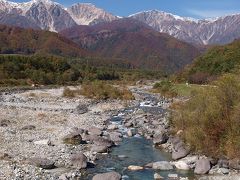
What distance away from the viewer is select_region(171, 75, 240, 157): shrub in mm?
28781

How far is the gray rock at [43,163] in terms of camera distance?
27969mm

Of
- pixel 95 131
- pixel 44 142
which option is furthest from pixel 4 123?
pixel 44 142

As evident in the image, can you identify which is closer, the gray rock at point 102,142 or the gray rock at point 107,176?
the gray rock at point 107,176

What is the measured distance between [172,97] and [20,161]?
192ft

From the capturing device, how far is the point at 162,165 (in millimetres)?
29781

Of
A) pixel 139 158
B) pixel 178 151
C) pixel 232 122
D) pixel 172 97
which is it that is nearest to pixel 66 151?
pixel 139 158

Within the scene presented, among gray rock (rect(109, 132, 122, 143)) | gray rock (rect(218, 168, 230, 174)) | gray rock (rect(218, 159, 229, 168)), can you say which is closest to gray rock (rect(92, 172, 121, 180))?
gray rock (rect(218, 168, 230, 174))

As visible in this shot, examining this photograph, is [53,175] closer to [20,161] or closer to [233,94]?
[20,161]

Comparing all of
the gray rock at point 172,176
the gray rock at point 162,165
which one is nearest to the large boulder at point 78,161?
the gray rock at point 162,165

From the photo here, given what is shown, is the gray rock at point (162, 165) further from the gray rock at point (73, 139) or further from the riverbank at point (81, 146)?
the gray rock at point (73, 139)

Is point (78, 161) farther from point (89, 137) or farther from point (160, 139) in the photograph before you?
point (160, 139)

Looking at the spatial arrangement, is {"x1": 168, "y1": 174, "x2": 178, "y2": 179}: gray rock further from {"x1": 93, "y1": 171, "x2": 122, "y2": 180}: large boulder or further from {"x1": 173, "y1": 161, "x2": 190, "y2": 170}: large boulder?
{"x1": 93, "y1": 171, "x2": 122, "y2": 180}: large boulder

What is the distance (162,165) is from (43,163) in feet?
27.0

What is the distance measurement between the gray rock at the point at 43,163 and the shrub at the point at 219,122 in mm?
10804
